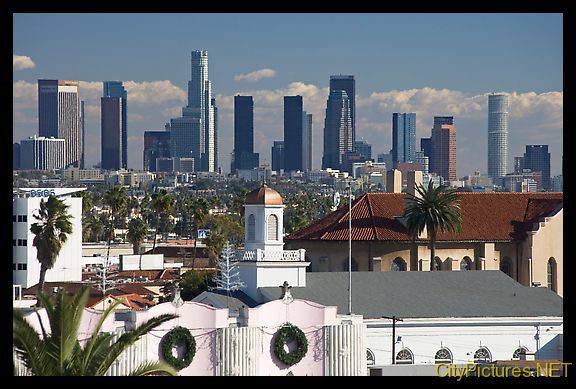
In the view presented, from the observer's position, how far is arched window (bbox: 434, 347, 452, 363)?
5754 centimetres

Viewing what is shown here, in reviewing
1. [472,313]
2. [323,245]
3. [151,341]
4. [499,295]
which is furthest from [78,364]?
[323,245]

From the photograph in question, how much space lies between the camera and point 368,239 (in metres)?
82.7

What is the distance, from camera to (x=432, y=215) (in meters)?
83.2

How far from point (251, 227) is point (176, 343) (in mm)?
13571

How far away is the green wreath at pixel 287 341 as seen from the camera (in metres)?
53.5

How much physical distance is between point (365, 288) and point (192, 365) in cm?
1476

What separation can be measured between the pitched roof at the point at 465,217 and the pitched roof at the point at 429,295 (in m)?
14.7

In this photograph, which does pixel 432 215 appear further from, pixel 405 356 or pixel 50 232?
pixel 50 232

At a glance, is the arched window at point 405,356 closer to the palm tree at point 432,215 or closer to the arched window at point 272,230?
the arched window at point 272,230

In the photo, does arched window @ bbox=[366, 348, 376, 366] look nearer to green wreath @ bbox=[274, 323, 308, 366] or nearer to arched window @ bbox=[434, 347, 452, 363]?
arched window @ bbox=[434, 347, 452, 363]

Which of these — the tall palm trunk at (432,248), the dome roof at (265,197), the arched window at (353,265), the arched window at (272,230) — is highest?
the dome roof at (265,197)

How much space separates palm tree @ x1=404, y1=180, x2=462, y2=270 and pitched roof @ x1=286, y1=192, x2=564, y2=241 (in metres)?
1.08

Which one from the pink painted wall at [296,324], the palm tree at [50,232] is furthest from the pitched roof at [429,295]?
the palm tree at [50,232]

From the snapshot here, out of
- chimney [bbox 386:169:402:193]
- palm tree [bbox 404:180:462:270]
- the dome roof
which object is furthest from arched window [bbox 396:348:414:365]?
chimney [bbox 386:169:402:193]
